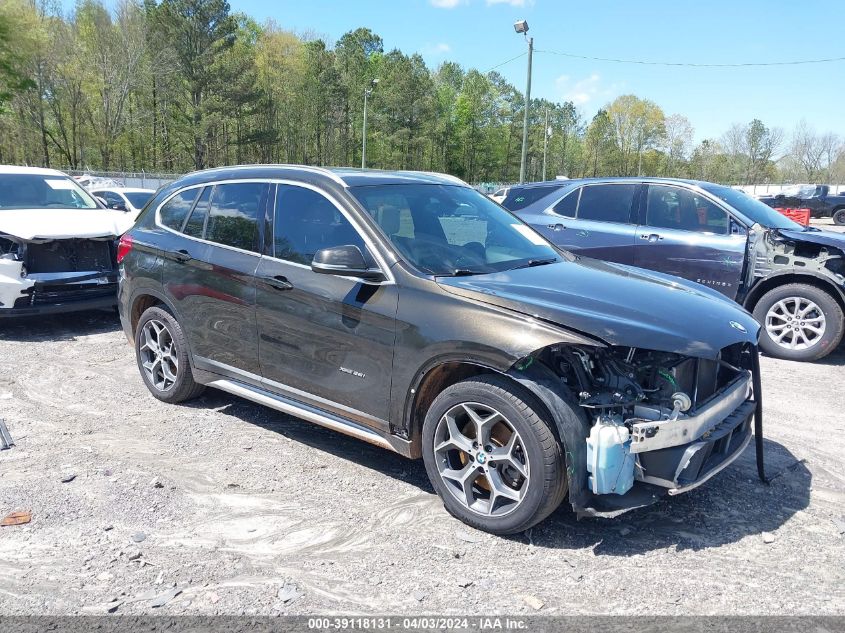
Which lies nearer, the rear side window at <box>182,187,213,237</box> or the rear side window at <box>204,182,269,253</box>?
the rear side window at <box>204,182,269,253</box>

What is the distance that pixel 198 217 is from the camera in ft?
16.8

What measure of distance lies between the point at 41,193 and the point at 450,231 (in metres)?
7.10

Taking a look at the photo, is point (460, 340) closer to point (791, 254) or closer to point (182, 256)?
point (182, 256)

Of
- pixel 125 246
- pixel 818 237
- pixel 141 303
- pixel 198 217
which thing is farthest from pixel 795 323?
pixel 125 246

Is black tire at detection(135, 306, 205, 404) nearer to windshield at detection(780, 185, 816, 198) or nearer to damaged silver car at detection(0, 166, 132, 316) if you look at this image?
damaged silver car at detection(0, 166, 132, 316)

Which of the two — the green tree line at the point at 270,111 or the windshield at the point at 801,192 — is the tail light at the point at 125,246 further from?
the green tree line at the point at 270,111

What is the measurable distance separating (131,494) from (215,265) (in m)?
1.65

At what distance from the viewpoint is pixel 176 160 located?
6675cm

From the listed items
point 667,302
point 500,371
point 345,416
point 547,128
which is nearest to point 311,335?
point 345,416

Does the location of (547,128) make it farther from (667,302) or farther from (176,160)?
(667,302)

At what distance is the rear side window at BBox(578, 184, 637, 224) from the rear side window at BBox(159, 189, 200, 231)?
4931mm

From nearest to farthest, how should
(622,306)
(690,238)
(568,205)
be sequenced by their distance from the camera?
1. (622,306)
2. (690,238)
3. (568,205)

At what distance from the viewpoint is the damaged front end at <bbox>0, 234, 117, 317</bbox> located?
7305 millimetres

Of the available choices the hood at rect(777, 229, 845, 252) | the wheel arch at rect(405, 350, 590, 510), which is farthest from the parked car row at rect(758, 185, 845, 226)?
the wheel arch at rect(405, 350, 590, 510)
